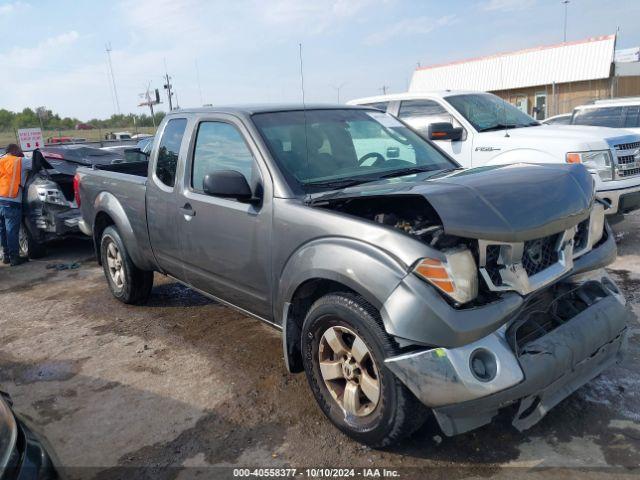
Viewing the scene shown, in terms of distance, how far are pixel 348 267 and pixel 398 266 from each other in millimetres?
293

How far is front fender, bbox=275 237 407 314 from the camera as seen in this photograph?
2.59 m

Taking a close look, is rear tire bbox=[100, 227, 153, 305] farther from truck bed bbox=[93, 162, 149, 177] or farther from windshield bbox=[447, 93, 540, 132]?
windshield bbox=[447, 93, 540, 132]

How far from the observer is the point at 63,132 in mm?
34812

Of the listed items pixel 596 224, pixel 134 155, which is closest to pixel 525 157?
pixel 596 224

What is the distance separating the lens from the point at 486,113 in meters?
7.45

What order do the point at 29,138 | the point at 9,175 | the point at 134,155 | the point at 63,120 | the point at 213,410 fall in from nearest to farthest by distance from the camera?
1. the point at 213,410
2. the point at 9,175
3. the point at 134,155
4. the point at 29,138
5. the point at 63,120

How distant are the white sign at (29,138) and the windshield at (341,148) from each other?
46.6 ft

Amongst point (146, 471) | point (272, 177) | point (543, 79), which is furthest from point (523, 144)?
point (543, 79)

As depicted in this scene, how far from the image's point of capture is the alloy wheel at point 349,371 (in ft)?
9.21

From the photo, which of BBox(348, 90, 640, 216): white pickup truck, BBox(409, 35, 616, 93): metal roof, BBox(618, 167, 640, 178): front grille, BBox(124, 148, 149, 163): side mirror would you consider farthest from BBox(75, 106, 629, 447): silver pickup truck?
BBox(409, 35, 616, 93): metal roof

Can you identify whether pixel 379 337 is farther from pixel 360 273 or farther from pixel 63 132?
pixel 63 132

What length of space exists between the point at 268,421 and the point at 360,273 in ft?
4.03

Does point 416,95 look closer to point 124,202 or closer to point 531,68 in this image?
point 124,202

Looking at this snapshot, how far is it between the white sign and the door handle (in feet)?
44.8
